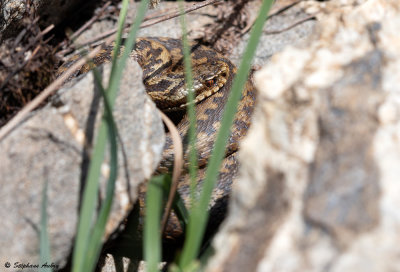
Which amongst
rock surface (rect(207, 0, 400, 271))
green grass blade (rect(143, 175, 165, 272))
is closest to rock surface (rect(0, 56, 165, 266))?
green grass blade (rect(143, 175, 165, 272))

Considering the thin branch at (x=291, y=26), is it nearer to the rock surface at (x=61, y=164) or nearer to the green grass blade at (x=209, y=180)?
the rock surface at (x=61, y=164)

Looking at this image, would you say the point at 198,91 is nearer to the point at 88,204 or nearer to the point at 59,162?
the point at 59,162

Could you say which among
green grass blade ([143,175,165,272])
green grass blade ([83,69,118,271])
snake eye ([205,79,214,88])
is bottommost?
snake eye ([205,79,214,88])

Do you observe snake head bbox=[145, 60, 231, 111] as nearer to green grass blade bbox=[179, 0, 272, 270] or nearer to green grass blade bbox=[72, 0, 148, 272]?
green grass blade bbox=[72, 0, 148, 272]

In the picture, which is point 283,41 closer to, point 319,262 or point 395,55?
point 395,55

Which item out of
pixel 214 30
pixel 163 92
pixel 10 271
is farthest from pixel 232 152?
pixel 10 271

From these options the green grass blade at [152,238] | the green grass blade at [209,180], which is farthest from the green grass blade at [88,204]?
the green grass blade at [209,180]
